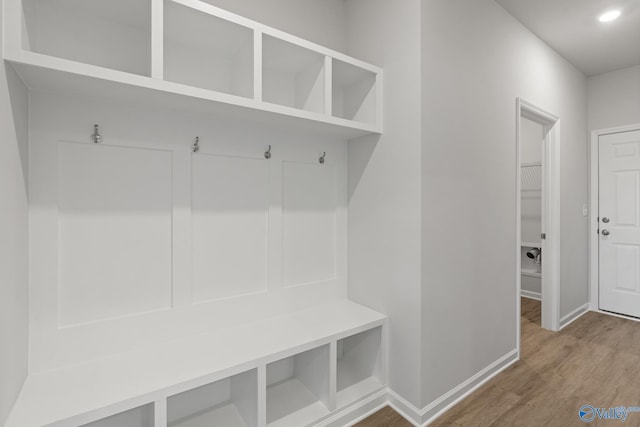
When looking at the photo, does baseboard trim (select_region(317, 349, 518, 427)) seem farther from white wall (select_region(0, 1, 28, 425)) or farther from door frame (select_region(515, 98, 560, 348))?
door frame (select_region(515, 98, 560, 348))

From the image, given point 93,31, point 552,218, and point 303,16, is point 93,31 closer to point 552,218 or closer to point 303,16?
point 303,16

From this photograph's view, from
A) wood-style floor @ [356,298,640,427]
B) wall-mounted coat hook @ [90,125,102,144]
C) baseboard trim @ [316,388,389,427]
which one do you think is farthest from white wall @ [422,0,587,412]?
wall-mounted coat hook @ [90,125,102,144]

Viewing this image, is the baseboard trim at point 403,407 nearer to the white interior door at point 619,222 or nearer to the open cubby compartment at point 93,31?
the open cubby compartment at point 93,31

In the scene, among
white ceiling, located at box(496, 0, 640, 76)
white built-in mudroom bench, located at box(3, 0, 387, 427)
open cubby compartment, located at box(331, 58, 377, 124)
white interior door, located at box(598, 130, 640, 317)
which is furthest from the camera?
white interior door, located at box(598, 130, 640, 317)

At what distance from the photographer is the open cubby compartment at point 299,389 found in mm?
1623

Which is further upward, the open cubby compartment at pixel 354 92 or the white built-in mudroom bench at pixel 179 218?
the open cubby compartment at pixel 354 92

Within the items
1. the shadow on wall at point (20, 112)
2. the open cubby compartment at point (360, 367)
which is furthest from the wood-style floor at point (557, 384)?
the shadow on wall at point (20, 112)

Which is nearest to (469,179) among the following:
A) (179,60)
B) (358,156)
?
(358,156)

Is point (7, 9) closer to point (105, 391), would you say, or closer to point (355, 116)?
point (105, 391)

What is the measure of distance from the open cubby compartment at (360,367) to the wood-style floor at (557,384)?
0.15m

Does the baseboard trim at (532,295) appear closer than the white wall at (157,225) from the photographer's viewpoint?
No

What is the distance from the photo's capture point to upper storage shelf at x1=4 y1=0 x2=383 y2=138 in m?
1.14

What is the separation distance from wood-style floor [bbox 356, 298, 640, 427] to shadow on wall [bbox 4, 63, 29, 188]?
1994mm

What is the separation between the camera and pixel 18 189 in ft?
3.74
